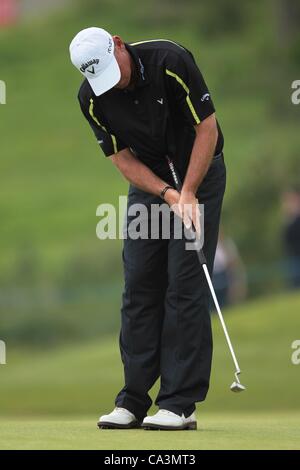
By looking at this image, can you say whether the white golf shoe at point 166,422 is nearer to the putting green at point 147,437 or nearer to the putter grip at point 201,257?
the putting green at point 147,437

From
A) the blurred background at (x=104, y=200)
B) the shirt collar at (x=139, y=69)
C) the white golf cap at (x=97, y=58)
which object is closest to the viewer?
the white golf cap at (x=97, y=58)

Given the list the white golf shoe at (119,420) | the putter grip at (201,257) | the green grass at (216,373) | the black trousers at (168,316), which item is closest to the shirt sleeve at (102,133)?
the black trousers at (168,316)

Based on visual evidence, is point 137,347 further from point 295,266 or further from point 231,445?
point 295,266

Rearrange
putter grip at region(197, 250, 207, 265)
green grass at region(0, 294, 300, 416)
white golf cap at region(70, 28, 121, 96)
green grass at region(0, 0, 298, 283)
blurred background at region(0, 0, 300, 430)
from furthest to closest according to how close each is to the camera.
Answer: green grass at region(0, 0, 298, 283), blurred background at region(0, 0, 300, 430), green grass at region(0, 294, 300, 416), putter grip at region(197, 250, 207, 265), white golf cap at region(70, 28, 121, 96)

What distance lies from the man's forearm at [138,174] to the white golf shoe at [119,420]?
0.98 m

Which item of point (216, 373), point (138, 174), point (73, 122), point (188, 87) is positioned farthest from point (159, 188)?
point (73, 122)

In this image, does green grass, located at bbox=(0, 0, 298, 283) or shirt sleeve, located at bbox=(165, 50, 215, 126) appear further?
green grass, located at bbox=(0, 0, 298, 283)

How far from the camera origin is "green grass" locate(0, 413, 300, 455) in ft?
15.5

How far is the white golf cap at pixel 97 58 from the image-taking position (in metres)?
5.43

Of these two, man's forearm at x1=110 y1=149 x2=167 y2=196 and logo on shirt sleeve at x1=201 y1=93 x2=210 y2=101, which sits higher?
logo on shirt sleeve at x1=201 y1=93 x2=210 y2=101

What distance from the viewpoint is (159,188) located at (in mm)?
5656

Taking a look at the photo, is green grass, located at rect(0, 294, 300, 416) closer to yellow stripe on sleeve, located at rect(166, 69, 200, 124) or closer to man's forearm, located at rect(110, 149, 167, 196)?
man's forearm, located at rect(110, 149, 167, 196)

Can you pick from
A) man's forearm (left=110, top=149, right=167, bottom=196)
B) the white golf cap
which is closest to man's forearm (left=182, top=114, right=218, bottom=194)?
man's forearm (left=110, top=149, right=167, bottom=196)
